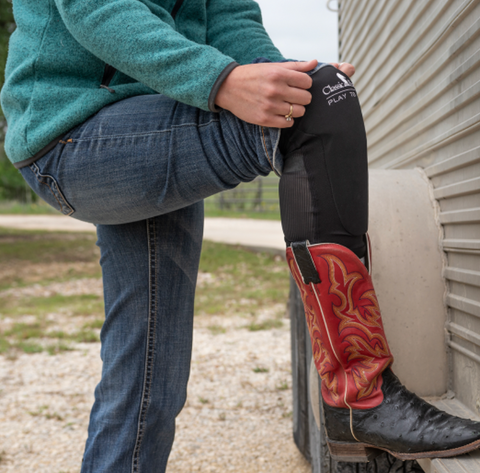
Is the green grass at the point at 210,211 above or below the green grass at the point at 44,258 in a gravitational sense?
above

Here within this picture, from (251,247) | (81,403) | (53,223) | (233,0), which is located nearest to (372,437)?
(233,0)

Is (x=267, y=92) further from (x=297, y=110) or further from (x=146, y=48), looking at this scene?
(x=146, y=48)

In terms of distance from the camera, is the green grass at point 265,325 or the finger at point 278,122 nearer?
the finger at point 278,122

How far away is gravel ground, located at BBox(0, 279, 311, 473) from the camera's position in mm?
2332

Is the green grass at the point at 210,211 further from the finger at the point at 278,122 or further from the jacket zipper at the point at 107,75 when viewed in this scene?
the finger at the point at 278,122

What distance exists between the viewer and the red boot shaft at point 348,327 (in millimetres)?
1064

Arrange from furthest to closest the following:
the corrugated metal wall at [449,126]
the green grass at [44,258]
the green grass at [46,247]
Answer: the green grass at [46,247] → the green grass at [44,258] → the corrugated metal wall at [449,126]

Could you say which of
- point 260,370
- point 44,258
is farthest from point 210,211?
point 260,370

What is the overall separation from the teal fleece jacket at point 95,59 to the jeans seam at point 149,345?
0.38m

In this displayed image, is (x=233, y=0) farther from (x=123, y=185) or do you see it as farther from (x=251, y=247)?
(x=251, y=247)

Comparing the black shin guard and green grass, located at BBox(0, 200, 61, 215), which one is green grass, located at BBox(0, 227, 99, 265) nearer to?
the black shin guard

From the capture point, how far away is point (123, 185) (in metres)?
1.09

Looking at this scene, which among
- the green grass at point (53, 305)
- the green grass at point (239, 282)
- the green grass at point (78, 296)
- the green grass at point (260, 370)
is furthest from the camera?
the green grass at point (239, 282)

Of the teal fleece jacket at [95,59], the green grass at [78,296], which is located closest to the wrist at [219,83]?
the teal fleece jacket at [95,59]
